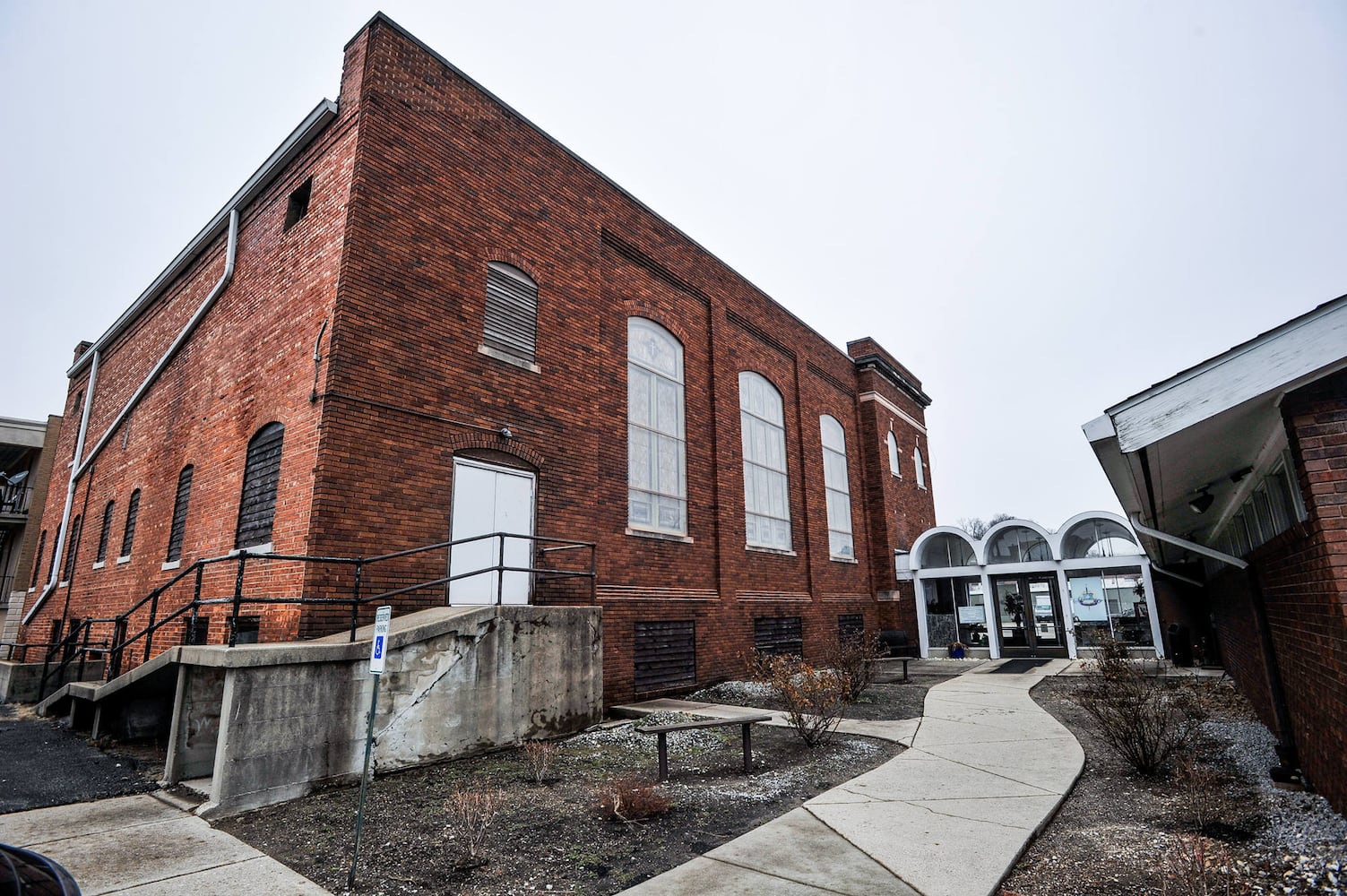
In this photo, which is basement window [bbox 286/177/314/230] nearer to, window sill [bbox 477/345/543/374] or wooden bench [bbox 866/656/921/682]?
window sill [bbox 477/345/543/374]

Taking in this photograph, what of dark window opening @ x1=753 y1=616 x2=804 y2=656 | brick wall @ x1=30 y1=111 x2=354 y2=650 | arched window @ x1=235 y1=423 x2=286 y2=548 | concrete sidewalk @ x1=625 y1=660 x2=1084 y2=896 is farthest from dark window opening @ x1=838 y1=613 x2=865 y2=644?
brick wall @ x1=30 y1=111 x2=354 y2=650

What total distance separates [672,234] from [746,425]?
16.2 ft

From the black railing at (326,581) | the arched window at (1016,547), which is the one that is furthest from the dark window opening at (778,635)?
the arched window at (1016,547)

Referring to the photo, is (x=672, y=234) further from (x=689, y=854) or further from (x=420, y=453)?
(x=689, y=854)

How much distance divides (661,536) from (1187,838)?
9.65 m

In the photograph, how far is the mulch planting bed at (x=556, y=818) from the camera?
472 cm

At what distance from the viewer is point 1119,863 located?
4625 mm

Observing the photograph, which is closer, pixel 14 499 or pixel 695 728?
pixel 695 728

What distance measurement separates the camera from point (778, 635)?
16.7m

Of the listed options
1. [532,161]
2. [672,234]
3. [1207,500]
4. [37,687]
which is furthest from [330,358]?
[37,687]

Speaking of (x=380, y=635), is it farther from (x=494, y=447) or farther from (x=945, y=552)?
(x=945, y=552)

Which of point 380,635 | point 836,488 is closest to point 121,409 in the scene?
point 380,635

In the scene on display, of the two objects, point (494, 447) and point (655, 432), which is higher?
point (655, 432)

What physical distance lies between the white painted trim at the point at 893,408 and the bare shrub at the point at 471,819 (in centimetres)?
2000
